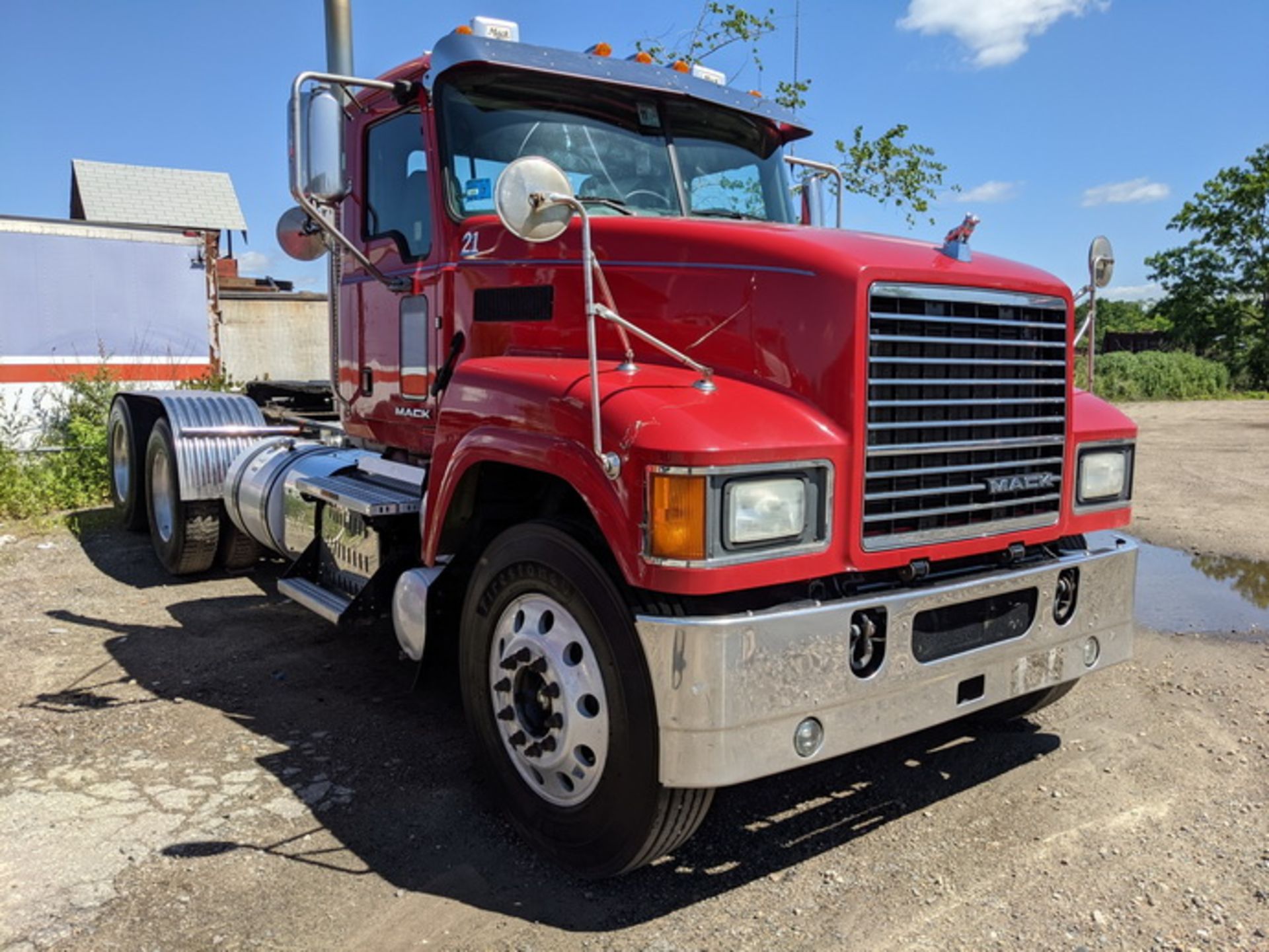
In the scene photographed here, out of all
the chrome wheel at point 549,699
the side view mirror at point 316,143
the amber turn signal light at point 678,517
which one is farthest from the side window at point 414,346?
the amber turn signal light at point 678,517

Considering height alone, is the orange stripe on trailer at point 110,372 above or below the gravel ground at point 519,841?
above

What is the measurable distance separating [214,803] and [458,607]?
1146 millimetres

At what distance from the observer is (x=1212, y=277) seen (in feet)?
153

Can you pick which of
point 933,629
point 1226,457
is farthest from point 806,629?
point 1226,457

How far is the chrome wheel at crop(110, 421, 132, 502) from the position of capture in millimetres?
8156

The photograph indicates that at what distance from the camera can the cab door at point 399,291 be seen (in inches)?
177

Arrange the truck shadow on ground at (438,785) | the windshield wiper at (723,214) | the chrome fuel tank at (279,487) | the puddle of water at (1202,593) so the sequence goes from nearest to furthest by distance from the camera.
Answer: the truck shadow on ground at (438,785), the windshield wiper at (723,214), the chrome fuel tank at (279,487), the puddle of water at (1202,593)

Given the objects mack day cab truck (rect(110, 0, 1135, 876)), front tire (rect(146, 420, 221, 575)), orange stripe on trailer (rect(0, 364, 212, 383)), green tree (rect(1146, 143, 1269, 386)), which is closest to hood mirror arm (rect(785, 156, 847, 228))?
mack day cab truck (rect(110, 0, 1135, 876))

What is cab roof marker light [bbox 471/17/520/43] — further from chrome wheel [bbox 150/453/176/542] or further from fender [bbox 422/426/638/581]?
chrome wheel [bbox 150/453/176/542]

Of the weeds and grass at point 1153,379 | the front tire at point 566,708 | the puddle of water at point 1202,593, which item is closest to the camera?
the front tire at point 566,708

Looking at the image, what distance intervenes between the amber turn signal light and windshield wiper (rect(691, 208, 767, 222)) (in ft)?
6.63

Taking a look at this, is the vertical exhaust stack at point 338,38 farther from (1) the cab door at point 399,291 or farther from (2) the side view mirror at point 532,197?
(2) the side view mirror at point 532,197

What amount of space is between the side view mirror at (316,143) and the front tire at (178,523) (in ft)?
11.5

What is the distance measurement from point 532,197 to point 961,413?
157 cm
